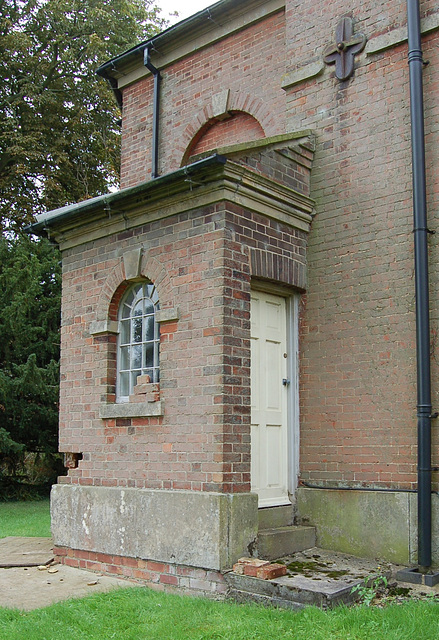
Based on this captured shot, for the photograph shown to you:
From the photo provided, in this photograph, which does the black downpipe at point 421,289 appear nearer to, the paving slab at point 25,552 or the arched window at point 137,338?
the arched window at point 137,338

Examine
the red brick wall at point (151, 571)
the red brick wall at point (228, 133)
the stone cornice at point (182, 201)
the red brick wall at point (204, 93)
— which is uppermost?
the red brick wall at point (204, 93)

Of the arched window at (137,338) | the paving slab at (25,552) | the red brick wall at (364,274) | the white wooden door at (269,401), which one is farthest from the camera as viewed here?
the paving slab at (25,552)

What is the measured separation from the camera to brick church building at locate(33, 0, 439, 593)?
A: 6.49 m

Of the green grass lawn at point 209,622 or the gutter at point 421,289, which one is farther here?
the gutter at point 421,289

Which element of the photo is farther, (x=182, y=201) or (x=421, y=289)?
(x=182, y=201)

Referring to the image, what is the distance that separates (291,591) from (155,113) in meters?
7.82

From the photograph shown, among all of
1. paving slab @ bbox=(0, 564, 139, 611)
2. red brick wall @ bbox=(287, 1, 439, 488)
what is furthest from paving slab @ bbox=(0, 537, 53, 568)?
red brick wall @ bbox=(287, 1, 439, 488)

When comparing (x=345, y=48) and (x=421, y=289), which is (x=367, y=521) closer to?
(x=421, y=289)

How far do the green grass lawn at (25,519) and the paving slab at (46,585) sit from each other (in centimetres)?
269

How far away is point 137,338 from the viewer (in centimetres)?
753

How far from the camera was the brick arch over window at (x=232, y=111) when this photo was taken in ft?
30.0

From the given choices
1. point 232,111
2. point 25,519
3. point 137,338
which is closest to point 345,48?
point 232,111

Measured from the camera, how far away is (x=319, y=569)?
6215 mm

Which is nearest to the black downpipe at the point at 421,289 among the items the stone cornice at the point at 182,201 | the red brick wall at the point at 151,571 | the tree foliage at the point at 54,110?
the stone cornice at the point at 182,201
